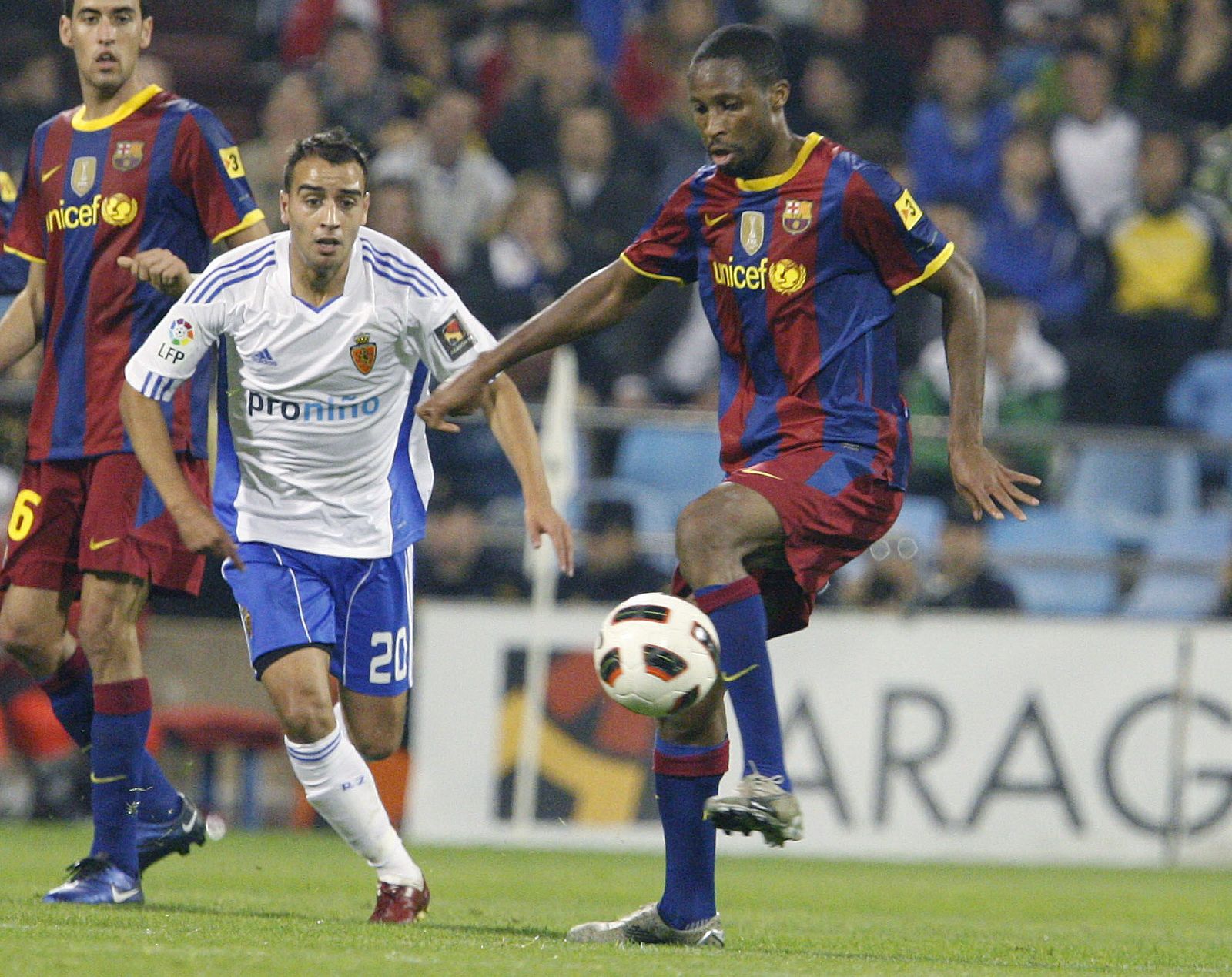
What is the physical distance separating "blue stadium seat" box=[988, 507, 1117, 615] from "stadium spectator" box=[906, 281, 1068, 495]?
0.44m

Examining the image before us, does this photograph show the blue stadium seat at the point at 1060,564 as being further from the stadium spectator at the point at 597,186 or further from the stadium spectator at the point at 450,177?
the stadium spectator at the point at 450,177

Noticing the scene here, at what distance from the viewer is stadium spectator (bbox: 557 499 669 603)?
1095cm

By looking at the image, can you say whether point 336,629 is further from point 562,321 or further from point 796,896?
point 796,896

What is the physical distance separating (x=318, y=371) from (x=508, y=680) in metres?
4.80

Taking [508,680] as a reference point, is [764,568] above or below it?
above

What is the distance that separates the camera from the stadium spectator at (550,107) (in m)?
13.5

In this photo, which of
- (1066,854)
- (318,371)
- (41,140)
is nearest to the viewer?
(318,371)

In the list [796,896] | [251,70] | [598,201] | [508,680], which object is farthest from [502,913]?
[251,70]

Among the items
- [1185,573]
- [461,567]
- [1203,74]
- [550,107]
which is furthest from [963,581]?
[1203,74]

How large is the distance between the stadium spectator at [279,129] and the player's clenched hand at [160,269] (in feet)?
20.0

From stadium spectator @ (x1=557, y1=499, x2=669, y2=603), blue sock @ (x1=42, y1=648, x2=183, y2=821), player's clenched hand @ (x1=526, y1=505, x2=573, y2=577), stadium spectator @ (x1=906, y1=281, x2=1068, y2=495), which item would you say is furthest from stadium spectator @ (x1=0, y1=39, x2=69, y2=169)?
player's clenched hand @ (x1=526, y1=505, x2=573, y2=577)

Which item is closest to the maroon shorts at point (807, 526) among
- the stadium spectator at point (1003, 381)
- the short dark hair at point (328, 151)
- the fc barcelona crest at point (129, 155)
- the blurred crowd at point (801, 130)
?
the short dark hair at point (328, 151)

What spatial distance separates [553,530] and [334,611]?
2.88 feet

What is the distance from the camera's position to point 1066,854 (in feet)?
34.3
